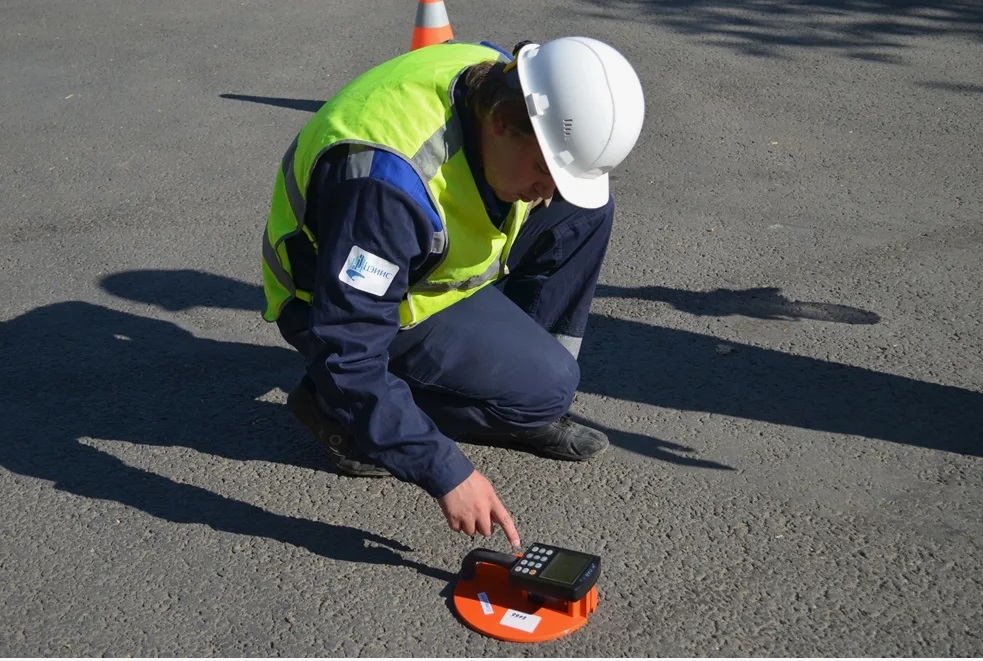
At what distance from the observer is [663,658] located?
271cm

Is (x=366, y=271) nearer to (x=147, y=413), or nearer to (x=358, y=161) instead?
(x=358, y=161)

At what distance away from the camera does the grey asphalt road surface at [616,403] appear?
2.86m

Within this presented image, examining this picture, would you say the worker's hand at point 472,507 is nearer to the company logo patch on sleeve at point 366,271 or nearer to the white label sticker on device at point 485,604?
the white label sticker on device at point 485,604

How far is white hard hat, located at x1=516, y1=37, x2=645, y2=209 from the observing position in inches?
105

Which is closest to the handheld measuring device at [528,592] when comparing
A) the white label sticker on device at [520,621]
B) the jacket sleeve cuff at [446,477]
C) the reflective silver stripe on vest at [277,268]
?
the white label sticker on device at [520,621]

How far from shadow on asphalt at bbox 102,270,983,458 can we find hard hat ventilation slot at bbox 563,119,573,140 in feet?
4.05

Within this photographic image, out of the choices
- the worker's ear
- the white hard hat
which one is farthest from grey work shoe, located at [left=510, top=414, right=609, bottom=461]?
the worker's ear

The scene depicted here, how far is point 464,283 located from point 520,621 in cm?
93

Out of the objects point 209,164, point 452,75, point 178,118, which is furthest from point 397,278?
point 178,118

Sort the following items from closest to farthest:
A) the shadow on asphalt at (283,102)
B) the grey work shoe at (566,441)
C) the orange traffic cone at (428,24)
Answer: the grey work shoe at (566,441) < the orange traffic cone at (428,24) < the shadow on asphalt at (283,102)

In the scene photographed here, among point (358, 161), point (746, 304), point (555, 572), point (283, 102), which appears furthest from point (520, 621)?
point (283, 102)

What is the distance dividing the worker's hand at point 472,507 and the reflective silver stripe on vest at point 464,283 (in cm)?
58

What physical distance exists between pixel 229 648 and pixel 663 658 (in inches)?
41.1

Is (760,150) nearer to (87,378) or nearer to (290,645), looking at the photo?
(87,378)
